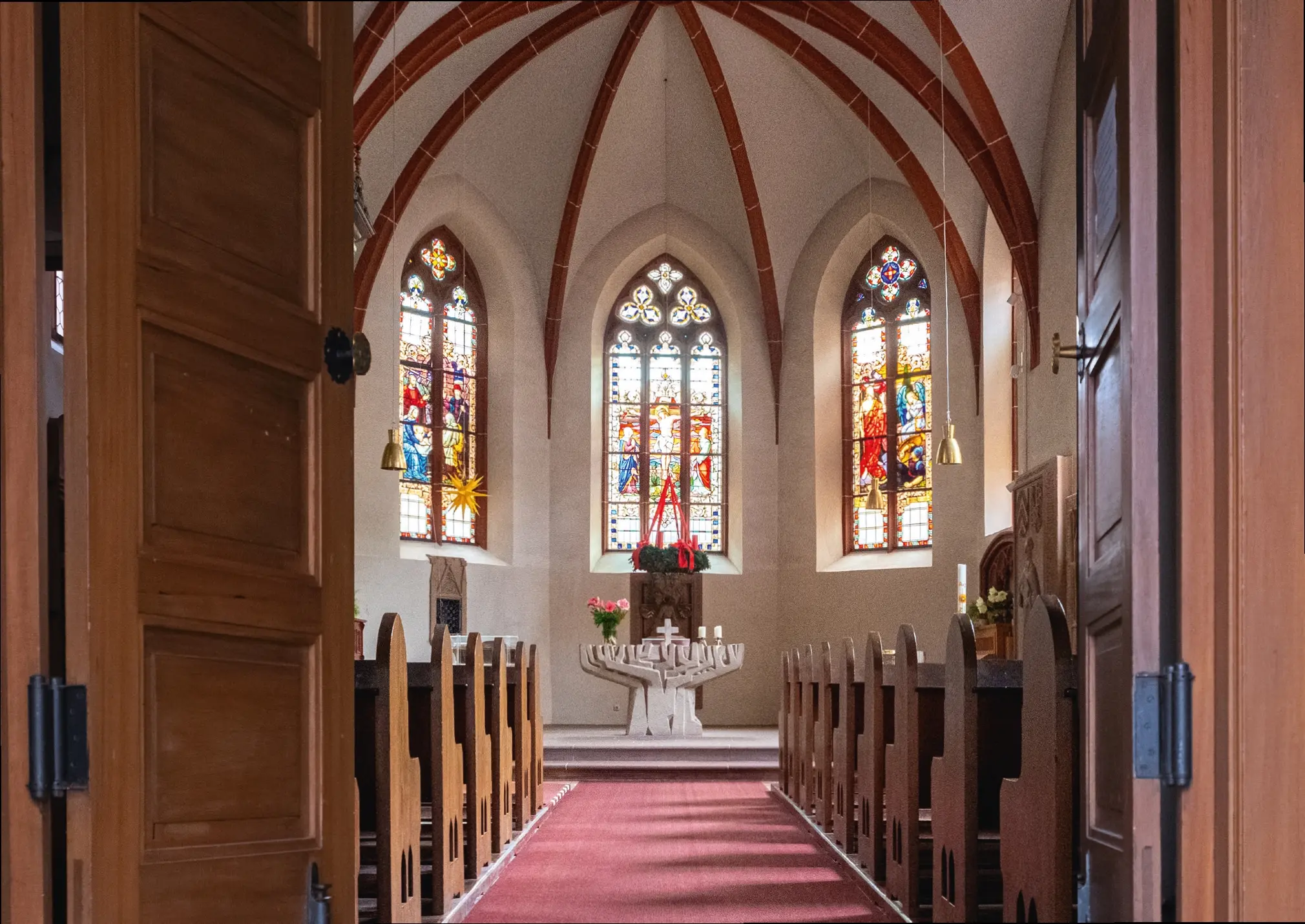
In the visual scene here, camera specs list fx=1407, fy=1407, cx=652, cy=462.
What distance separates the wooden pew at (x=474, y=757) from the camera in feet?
20.2

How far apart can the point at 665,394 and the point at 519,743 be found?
9102mm

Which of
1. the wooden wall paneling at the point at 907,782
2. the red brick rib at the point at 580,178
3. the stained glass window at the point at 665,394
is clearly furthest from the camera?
the stained glass window at the point at 665,394

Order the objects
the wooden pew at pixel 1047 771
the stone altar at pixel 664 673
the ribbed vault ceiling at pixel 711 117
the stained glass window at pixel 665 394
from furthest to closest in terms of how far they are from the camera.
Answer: the stained glass window at pixel 665 394
the stone altar at pixel 664 673
the ribbed vault ceiling at pixel 711 117
the wooden pew at pixel 1047 771

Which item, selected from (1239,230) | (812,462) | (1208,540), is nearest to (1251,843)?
(1208,540)

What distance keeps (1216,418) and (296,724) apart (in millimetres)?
1473

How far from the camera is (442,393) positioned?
50.5 ft

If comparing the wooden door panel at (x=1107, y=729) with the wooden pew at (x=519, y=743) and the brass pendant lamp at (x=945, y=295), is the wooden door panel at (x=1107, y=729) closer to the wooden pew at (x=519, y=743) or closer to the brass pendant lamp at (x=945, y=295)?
the wooden pew at (x=519, y=743)

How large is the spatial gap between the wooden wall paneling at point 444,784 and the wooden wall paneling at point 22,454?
3.44 meters

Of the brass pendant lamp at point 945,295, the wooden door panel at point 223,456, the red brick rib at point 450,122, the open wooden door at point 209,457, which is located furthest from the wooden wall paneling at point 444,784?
the red brick rib at point 450,122

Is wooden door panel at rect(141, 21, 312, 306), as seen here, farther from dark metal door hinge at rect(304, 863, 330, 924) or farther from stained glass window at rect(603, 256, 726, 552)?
stained glass window at rect(603, 256, 726, 552)

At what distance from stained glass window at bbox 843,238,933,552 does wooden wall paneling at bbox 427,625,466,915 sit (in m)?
9.86

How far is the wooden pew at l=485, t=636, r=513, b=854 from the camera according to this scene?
696 cm

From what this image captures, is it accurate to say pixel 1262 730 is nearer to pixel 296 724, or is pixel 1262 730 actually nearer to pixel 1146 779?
pixel 1146 779

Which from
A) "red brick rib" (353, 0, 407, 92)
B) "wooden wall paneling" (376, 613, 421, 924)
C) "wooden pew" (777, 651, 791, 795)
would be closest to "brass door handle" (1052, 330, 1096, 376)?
"wooden wall paneling" (376, 613, 421, 924)
